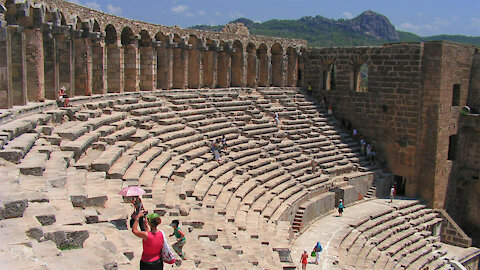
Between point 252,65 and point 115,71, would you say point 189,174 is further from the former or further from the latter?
point 252,65

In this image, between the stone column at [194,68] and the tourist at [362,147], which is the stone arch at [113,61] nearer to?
the stone column at [194,68]

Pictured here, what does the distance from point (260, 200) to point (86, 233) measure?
1083 cm

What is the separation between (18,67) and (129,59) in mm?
7634

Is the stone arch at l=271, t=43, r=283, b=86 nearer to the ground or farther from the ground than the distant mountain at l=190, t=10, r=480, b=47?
nearer to the ground

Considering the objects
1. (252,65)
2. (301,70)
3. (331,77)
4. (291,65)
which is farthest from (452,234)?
(252,65)

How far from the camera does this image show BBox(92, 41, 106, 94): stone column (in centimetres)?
1881

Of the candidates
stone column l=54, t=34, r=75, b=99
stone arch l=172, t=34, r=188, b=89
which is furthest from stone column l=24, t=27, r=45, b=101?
stone arch l=172, t=34, r=188, b=89

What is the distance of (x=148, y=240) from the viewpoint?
6633 mm

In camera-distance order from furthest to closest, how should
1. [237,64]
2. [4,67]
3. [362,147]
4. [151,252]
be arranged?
[237,64] < [362,147] < [4,67] < [151,252]

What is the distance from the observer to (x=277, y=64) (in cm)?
2972

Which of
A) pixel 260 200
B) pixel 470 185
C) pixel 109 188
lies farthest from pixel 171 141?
pixel 470 185

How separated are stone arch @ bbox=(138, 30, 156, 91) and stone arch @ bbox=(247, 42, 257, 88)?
752cm

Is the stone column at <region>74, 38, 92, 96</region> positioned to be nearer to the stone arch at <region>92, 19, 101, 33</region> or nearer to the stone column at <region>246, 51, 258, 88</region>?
the stone arch at <region>92, 19, 101, 33</region>

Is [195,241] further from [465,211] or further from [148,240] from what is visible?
[465,211]
